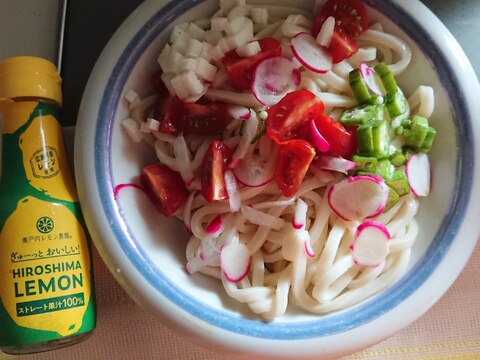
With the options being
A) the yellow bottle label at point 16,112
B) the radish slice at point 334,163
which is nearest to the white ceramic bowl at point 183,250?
the yellow bottle label at point 16,112

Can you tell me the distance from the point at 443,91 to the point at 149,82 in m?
0.67

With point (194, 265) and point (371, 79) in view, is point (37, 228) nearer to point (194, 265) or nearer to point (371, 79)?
point (194, 265)

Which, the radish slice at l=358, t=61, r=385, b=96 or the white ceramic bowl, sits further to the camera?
the radish slice at l=358, t=61, r=385, b=96

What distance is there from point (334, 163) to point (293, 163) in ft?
0.32

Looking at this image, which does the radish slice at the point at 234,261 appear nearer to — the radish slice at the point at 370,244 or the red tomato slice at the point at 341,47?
the radish slice at the point at 370,244

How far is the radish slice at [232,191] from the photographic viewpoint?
4.51ft

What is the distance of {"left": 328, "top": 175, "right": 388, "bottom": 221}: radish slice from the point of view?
133cm

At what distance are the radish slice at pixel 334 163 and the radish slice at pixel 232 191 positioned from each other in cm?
19

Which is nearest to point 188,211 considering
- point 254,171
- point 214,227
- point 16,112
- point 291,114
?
point 214,227

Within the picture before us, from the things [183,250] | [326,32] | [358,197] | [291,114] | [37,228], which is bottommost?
[183,250]

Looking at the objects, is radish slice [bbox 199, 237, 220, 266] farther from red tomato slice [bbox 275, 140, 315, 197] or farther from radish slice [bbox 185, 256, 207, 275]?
red tomato slice [bbox 275, 140, 315, 197]

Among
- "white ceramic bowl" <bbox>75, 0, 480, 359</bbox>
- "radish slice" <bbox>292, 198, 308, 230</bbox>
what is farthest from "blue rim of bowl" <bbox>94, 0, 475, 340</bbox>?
"radish slice" <bbox>292, 198, 308, 230</bbox>

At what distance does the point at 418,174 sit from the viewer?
4.64 ft

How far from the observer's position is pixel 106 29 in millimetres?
1621
